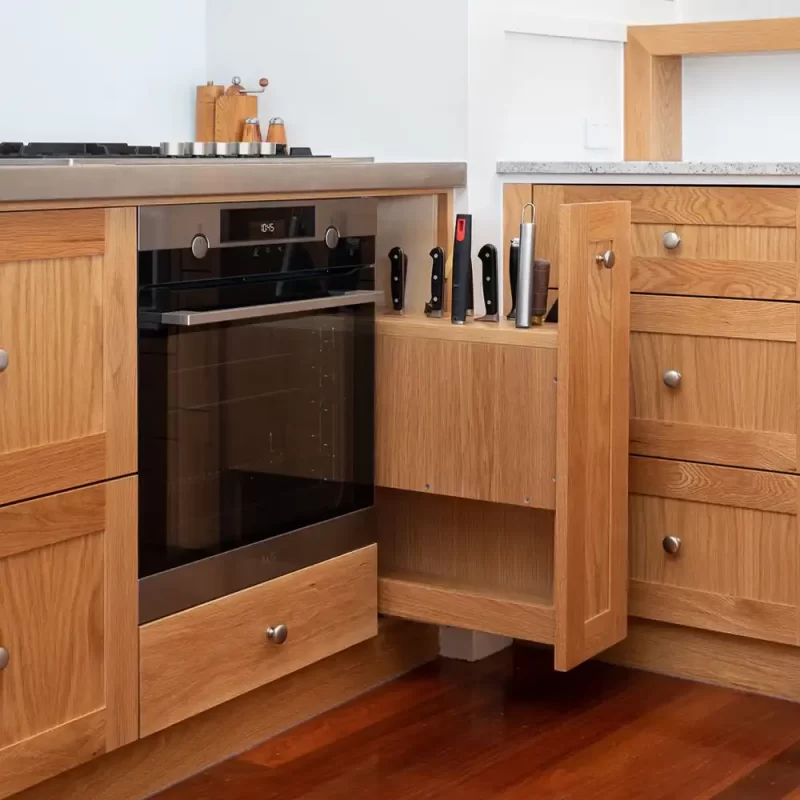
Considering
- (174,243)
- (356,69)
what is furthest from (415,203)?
(174,243)

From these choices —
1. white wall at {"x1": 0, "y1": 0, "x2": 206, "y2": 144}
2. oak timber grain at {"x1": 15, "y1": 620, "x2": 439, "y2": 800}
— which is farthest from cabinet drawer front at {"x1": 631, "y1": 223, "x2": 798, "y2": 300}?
white wall at {"x1": 0, "y1": 0, "x2": 206, "y2": 144}

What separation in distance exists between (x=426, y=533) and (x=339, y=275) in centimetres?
60

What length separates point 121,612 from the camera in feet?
6.53

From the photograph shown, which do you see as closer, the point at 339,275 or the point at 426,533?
the point at 339,275

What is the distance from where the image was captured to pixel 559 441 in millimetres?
2307

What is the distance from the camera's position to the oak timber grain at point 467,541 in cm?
263

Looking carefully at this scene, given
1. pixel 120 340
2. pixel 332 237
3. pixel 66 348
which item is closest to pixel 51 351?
pixel 66 348

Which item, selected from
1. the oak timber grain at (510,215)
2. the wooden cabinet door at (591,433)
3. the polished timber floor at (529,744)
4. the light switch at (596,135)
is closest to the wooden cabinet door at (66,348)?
the polished timber floor at (529,744)

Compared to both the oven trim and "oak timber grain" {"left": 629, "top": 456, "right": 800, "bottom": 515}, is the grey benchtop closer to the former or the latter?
"oak timber grain" {"left": 629, "top": 456, "right": 800, "bottom": 515}

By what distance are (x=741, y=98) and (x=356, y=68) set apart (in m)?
0.95

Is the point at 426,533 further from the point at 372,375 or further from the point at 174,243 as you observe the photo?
the point at 174,243

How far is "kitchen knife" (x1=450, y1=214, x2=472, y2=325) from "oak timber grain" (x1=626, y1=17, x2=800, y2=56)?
884 mm

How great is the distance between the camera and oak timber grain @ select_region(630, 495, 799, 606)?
8.26 ft

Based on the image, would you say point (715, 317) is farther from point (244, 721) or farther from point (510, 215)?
Result: point (244, 721)
